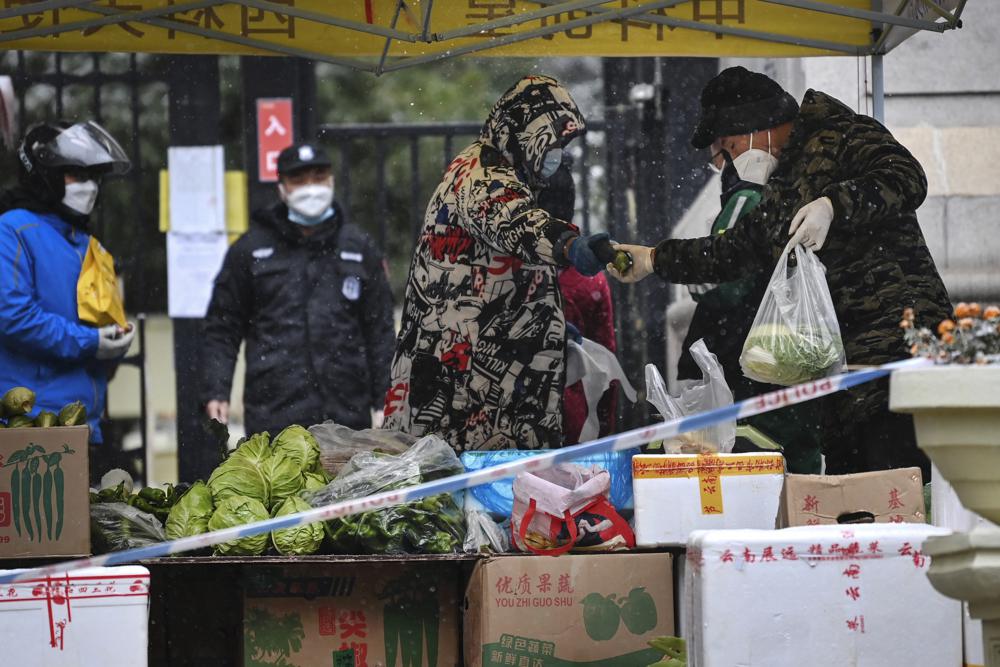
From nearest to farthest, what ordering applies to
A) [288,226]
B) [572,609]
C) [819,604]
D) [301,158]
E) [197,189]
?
[819,604] < [572,609] < [301,158] < [288,226] < [197,189]

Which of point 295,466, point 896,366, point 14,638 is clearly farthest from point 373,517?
point 896,366

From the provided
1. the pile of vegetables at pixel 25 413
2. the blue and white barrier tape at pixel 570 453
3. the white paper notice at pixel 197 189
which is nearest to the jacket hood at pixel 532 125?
the pile of vegetables at pixel 25 413

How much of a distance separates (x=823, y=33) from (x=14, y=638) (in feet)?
12.4

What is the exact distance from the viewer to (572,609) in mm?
4547

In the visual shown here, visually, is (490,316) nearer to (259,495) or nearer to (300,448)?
(300,448)

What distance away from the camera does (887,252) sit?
5.25 m

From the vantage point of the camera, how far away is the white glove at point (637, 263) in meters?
5.36

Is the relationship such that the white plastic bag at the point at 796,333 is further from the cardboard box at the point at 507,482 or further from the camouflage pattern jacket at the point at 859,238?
the cardboard box at the point at 507,482

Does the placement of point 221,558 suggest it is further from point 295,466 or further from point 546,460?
point 546,460

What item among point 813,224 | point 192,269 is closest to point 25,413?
point 813,224

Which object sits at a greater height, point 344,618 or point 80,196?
point 80,196

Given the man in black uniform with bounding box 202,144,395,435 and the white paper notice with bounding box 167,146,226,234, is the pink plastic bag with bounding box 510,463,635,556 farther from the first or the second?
the white paper notice with bounding box 167,146,226,234

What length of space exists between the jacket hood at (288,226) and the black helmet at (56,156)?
119cm

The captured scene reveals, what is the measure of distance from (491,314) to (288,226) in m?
2.12
